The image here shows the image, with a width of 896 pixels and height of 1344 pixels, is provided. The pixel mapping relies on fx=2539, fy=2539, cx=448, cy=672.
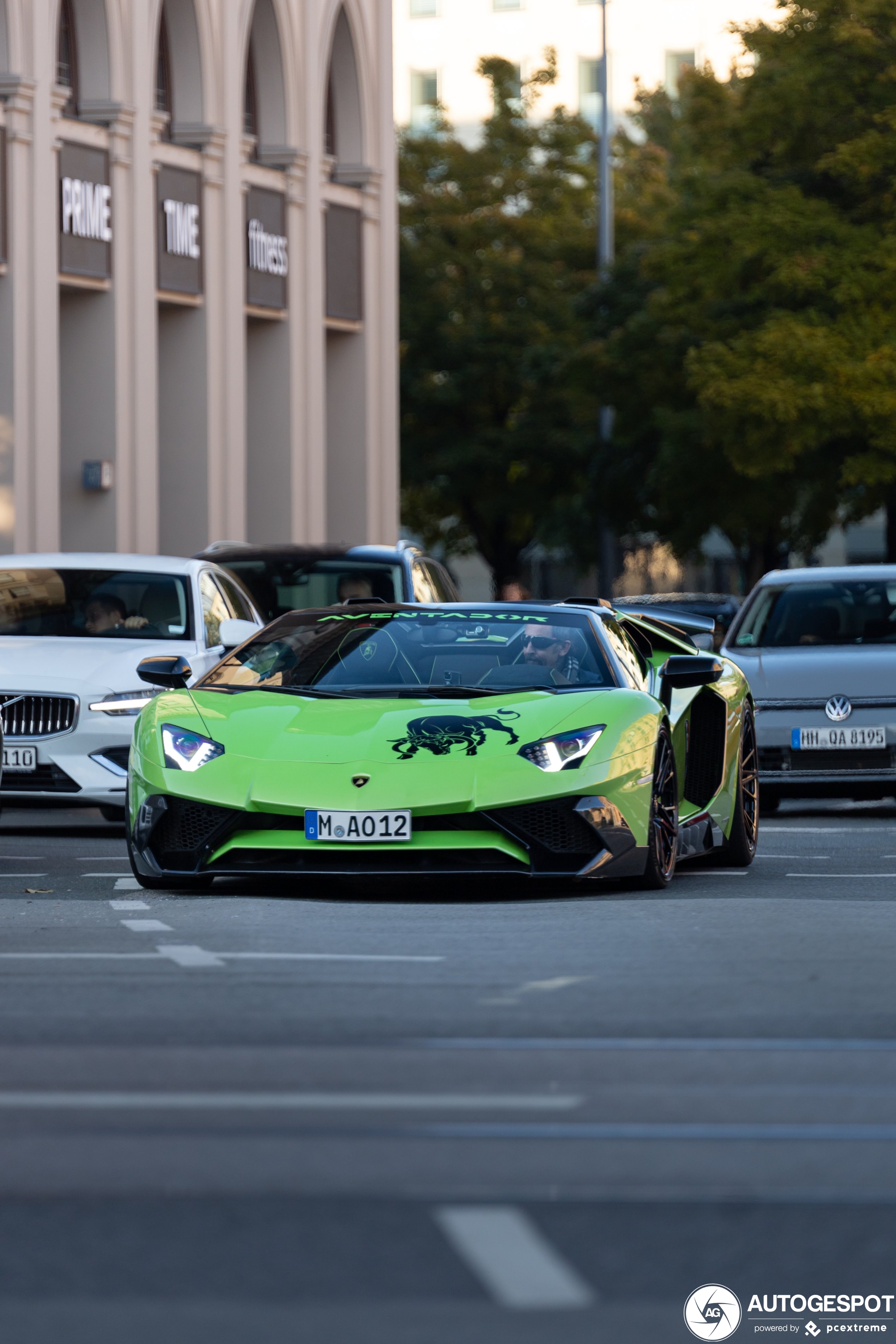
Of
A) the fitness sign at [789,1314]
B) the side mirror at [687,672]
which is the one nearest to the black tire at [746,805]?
the side mirror at [687,672]

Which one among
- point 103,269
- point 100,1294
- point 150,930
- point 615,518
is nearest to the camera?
point 100,1294

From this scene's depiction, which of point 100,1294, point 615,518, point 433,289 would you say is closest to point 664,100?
point 433,289

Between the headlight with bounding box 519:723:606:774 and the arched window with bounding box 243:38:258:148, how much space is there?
2581 centimetres

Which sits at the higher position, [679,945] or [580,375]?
[580,375]

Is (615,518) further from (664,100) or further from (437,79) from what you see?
(437,79)

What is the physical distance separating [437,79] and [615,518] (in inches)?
1643

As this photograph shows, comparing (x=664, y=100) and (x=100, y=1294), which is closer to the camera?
(x=100, y=1294)

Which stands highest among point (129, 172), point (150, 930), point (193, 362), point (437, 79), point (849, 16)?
point (437, 79)

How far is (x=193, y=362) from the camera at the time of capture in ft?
106

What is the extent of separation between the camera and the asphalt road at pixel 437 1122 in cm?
406

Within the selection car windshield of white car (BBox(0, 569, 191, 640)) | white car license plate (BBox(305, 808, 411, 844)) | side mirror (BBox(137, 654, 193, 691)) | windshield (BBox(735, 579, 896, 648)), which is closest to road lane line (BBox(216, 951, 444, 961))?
white car license plate (BBox(305, 808, 411, 844))

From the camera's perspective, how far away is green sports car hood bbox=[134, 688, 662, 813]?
9.85 m

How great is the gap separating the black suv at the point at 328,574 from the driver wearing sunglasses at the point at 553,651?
20.4 feet

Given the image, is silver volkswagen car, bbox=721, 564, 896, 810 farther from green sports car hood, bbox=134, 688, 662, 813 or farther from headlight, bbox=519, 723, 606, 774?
headlight, bbox=519, 723, 606, 774
